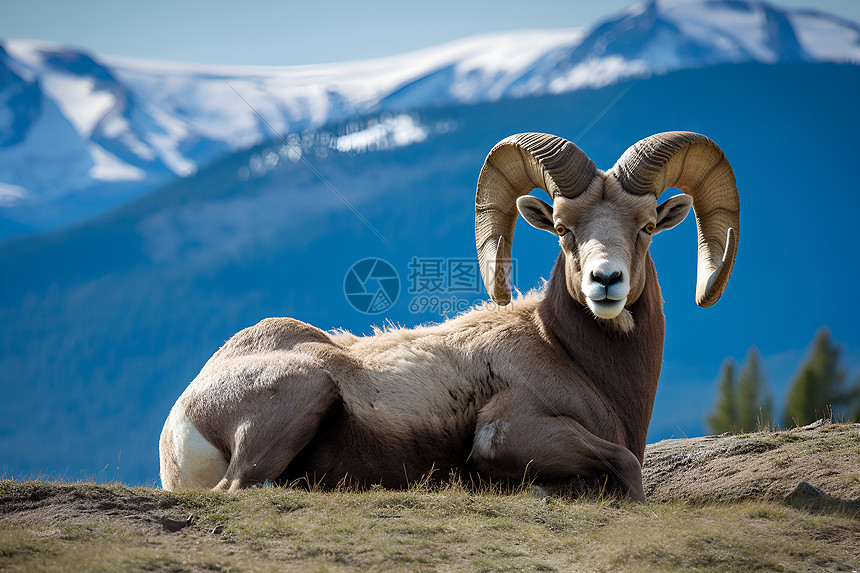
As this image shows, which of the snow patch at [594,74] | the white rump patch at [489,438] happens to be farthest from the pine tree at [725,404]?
the snow patch at [594,74]

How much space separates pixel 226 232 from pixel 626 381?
137 meters

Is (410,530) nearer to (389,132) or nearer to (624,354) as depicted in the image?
(624,354)

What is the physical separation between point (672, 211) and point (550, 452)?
315 cm

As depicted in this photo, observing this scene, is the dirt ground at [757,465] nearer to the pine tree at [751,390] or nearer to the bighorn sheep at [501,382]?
the bighorn sheep at [501,382]

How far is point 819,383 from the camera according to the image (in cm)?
4584

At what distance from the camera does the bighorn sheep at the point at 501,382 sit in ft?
24.7

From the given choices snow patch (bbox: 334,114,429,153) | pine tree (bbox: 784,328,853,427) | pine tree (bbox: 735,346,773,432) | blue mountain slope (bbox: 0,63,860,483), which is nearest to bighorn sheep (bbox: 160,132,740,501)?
snow patch (bbox: 334,114,429,153)

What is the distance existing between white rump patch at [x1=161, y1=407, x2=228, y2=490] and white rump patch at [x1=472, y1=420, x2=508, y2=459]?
2.73 meters

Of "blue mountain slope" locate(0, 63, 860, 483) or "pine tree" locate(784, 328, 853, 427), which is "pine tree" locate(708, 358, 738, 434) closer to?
"pine tree" locate(784, 328, 853, 427)

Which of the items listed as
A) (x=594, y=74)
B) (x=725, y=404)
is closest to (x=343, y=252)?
(x=594, y=74)

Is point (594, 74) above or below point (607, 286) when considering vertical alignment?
above

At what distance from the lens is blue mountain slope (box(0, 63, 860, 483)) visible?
11788 centimetres

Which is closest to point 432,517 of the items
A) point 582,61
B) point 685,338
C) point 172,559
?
point 172,559

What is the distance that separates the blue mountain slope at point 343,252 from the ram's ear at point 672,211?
4084 inches
